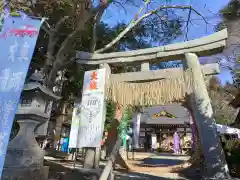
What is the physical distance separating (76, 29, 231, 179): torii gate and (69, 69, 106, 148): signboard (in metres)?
0.42

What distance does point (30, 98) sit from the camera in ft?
19.4

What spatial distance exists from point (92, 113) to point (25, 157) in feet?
6.81

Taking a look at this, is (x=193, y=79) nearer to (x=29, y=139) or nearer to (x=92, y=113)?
(x=92, y=113)

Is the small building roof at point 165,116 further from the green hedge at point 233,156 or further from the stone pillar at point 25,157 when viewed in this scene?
the stone pillar at point 25,157

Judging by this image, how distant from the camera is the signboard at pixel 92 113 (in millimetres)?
5375

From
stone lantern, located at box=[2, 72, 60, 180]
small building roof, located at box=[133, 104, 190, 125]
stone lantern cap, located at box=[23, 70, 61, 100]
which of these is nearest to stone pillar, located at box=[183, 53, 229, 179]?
stone lantern cap, located at box=[23, 70, 61, 100]

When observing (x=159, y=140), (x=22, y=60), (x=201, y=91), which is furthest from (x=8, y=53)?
(x=159, y=140)

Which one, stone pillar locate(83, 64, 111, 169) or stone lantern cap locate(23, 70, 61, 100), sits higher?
stone lantern cap locate(23, 70, 61, 100)

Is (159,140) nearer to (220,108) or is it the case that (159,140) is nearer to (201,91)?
(220,108)

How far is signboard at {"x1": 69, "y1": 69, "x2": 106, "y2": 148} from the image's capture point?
538 cm

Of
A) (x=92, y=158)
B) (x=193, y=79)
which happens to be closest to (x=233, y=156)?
(x=193, y=79)

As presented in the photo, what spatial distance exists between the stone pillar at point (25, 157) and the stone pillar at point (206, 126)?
435cm

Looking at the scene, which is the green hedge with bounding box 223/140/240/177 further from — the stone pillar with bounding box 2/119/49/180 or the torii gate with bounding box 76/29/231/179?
the stone pillar with bounding box 2/119/49/180

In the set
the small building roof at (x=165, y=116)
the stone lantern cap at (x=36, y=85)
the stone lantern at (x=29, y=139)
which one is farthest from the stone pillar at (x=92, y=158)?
the small building roof at (x=165, y=116)
